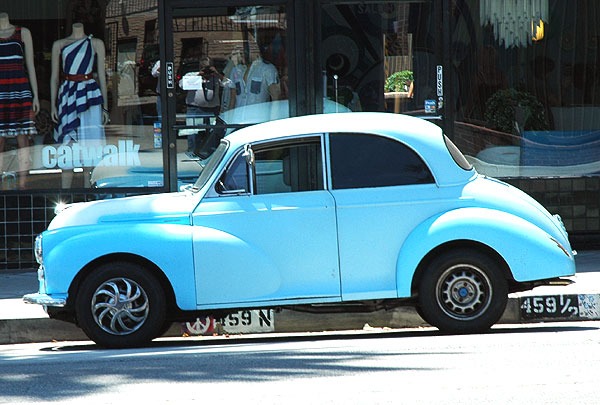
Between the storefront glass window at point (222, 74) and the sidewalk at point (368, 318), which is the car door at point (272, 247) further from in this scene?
the storefront glass window at point (222, 74)

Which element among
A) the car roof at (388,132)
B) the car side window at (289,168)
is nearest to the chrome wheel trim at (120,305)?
the car side window at (289,168)

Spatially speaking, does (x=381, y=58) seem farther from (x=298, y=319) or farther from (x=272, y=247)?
(x=272, y=247)

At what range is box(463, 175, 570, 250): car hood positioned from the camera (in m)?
7.77

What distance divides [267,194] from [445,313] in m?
1.67

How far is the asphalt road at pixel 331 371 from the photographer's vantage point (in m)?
5.75

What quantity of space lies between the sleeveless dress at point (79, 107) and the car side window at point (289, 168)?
4610 mm

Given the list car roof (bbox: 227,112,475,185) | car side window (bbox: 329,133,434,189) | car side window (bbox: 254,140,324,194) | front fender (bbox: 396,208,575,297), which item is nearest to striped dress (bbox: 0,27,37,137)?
car roof (bbox: 227,112,475,185)

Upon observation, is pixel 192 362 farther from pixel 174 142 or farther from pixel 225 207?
pixel 174 142

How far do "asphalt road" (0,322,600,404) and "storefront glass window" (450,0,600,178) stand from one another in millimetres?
4312

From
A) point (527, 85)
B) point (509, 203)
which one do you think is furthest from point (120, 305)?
point (527, 85)

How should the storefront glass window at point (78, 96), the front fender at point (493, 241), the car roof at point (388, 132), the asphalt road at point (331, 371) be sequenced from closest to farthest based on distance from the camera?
1. the asphalt road at point (331, 371)
2. the front fender at point (493, 241)
3. the car roof at point (388, 132)
4. the storefront glass window at point (78, 96)

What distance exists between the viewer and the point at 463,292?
25.4 ft

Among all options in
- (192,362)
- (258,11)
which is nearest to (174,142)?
(258,11)

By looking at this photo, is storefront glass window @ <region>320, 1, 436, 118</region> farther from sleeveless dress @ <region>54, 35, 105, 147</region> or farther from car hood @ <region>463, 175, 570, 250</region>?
car hood @ <region>463, 175, 570, 250</region>
